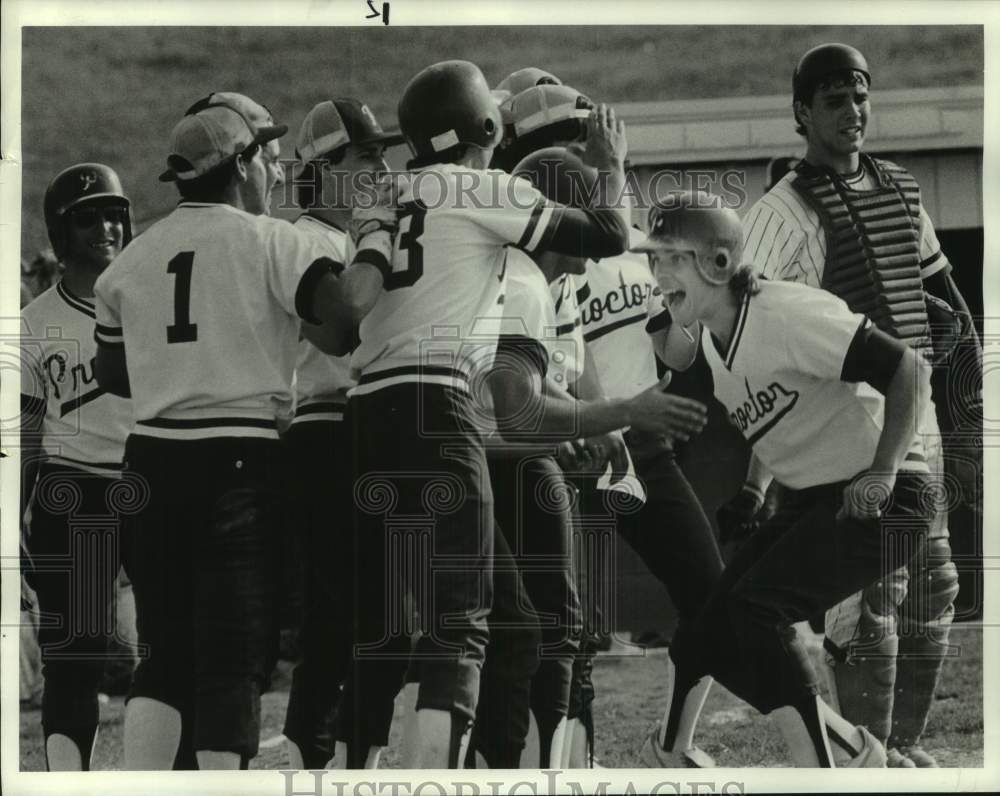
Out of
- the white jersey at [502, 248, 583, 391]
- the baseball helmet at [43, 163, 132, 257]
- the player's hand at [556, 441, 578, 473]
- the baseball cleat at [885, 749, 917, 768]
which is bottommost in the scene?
the baseball cleat at [885, 749, 917, 768]

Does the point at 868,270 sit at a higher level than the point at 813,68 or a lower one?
lower

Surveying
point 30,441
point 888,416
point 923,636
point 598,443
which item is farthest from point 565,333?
point 30,441

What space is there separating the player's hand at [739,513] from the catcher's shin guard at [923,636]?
562 millimetres

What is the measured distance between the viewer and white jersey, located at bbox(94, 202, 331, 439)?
190 inches

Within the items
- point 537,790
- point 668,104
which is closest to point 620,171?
point 668,104

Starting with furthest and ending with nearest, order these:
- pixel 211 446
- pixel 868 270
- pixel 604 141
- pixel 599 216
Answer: pixel 868 270, pixel 604 141, pixel 599 216, pixel 211 446

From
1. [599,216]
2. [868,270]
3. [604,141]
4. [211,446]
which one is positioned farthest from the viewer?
[868,270]

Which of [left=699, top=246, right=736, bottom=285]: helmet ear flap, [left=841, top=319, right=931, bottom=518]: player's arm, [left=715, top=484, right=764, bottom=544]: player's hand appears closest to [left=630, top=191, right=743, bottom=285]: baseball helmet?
[left=699, top=246, right=736, bottom=285]: helmet ear flap

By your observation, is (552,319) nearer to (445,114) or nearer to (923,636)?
(445,114)

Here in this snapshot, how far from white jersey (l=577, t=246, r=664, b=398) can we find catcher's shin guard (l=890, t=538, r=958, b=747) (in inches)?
43.7

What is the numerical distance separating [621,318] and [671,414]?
0.36 meters

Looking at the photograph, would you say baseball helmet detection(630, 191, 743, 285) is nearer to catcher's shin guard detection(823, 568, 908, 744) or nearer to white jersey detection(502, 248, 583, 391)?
white jersey detection(502, 248, 583, 391)

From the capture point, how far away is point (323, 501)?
4.93 metres

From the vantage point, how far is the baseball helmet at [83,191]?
508 centimetres
